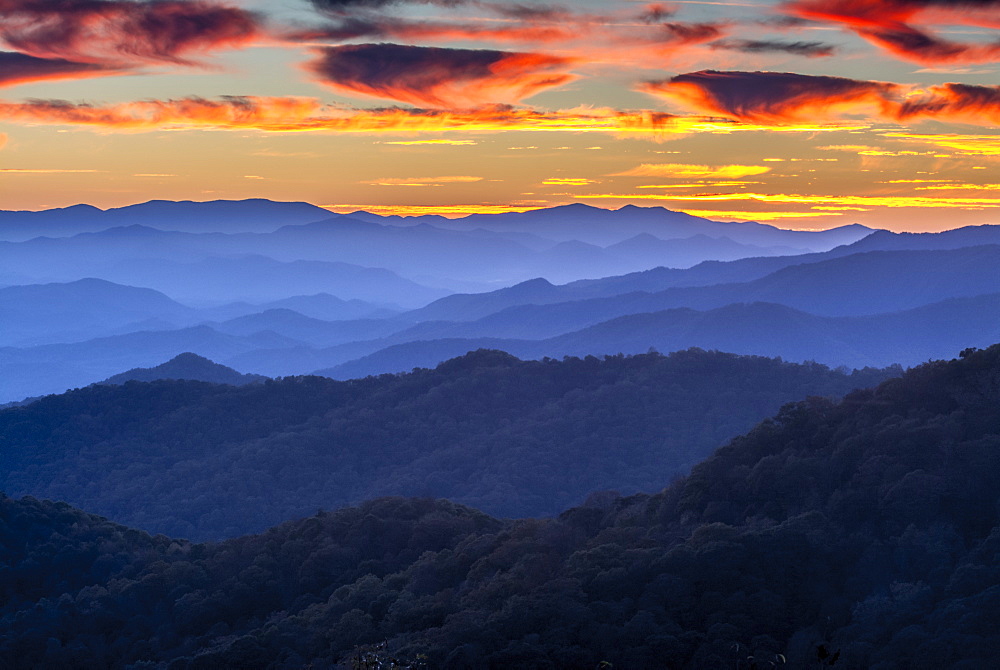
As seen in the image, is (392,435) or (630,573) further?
(392,435)

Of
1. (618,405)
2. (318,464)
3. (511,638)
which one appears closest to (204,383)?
(318,464)

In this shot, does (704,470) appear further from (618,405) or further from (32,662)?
(618,405)

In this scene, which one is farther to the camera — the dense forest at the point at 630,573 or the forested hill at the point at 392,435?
the forested hill at the point at 392,435

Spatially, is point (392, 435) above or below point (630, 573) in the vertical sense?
below

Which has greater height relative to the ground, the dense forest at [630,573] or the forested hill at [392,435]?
the dense forest at [630,573]
